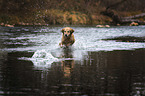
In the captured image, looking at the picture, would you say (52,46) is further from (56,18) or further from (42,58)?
(56,18)

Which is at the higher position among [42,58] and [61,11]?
[61,11]

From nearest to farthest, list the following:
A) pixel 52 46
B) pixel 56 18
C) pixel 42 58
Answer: pixel 42 58 < pixel 52 46 < pixel 56 18

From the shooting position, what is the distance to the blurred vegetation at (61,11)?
285ft

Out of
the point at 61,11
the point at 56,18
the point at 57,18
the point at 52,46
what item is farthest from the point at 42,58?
the point at 61,11

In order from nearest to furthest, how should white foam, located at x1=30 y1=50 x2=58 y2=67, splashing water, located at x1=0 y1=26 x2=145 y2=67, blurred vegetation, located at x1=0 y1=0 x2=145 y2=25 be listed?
1. white foam, located at x1=30 y1=50 x2=58 y2=67
2. splashing water, located at x1=0 y1=26 x2=145 y2=67
3. blurred vegetation, located at x1=0 y1=0 x2=145 y2=25

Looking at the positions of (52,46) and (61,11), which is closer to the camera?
(52,46)

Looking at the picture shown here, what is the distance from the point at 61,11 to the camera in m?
96.2

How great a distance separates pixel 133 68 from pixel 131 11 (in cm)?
9972

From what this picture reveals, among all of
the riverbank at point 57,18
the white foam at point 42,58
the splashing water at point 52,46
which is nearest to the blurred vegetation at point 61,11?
the riverbank at point 57,18

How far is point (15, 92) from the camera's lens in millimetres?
6742

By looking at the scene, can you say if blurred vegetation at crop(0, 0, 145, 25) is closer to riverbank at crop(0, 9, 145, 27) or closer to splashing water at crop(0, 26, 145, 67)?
riverbank at crop(0, 9, 145, 27)

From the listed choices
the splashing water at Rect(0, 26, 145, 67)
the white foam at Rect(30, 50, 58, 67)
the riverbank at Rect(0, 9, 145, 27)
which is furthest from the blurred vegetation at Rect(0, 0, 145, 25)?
the white foam at Rect(30, 50, 58, 67)

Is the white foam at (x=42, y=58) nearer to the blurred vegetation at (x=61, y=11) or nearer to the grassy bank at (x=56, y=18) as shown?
the grassy bank at (x=56, y=18)

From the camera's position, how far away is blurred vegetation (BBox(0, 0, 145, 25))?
8675cm
